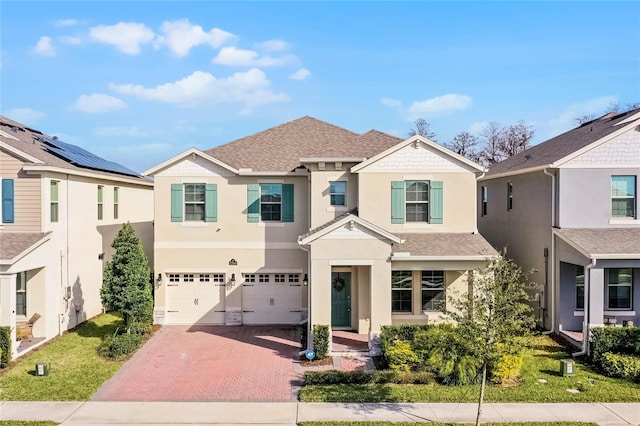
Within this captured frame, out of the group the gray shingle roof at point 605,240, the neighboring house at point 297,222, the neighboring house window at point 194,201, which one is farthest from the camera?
the neighboring house window at point 194,201

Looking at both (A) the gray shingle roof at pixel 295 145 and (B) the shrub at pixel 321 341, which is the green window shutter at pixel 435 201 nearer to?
(A) the gray shingle roof at pixel 295 145

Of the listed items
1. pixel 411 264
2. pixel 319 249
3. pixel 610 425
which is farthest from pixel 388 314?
pixel 610 425

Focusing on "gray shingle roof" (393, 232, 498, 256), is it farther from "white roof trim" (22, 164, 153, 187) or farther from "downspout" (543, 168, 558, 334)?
"white roof trim" (22, 164, 153, 187)

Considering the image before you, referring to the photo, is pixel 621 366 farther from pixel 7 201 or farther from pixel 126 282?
pixel 7 201

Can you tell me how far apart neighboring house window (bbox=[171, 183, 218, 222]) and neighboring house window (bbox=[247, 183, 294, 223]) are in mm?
1333

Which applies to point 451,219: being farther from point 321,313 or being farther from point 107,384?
point 107,384

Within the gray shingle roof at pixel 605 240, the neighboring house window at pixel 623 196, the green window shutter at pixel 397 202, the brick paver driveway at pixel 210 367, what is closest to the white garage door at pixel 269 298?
the brick paver driveway at pixel 210 367

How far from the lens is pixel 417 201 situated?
1742 centimetres

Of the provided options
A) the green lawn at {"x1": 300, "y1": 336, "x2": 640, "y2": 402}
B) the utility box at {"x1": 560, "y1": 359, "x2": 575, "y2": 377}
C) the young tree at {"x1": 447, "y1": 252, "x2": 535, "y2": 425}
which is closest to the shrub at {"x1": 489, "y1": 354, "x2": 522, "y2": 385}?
the green lawn at {"x1": 300, "y1": 336, "x2": 640, "y2": 402}

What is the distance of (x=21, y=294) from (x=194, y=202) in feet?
21.4

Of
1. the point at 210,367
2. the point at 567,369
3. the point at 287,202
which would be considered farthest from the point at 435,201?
the point at 210,367

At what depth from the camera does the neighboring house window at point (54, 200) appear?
55.3ft

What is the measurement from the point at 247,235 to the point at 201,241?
1772mm

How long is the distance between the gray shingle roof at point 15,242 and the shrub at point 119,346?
12.6ft
